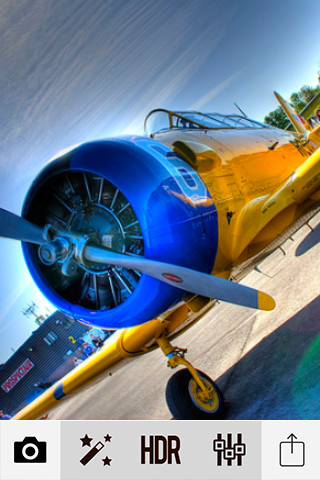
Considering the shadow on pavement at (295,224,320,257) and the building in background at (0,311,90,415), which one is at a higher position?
the building in background at (0,311,90,415)

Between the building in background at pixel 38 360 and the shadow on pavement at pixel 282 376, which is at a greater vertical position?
the building in background at pixel 38 360

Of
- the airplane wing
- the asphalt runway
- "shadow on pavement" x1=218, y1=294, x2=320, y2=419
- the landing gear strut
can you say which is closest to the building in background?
the asphalt runway

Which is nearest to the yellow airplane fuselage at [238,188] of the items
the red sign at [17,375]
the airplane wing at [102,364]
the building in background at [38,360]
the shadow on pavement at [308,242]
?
the airplane wing at [102,364]

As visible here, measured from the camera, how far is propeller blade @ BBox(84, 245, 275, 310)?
244 centimetres

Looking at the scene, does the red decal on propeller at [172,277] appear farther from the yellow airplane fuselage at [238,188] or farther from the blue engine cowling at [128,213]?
the yellow airplane fuselage at [238,188]

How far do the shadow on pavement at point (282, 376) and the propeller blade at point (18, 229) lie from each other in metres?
2.82

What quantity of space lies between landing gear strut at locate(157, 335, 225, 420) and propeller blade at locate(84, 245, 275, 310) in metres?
1.92

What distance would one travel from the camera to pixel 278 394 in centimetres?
368

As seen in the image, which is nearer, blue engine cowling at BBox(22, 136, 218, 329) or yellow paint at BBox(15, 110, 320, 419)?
blue engine cowling at BBox(22, 136, 218, 329)

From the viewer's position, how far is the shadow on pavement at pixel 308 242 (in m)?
7.83

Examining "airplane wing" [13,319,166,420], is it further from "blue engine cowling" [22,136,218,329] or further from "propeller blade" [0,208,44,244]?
"propeller blade" [0,208,44,244]

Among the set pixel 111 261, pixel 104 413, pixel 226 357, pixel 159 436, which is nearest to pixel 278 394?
pixel 159 436

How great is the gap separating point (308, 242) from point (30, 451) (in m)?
7.28

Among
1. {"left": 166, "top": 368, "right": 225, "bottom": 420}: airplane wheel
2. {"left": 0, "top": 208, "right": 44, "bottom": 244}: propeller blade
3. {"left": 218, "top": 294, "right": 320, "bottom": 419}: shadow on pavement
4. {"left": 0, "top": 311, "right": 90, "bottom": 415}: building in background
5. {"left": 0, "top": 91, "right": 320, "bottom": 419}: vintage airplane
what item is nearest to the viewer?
{"left": 0, "top": 91, "right": 320, "bottom": 419}: vintage airplane
